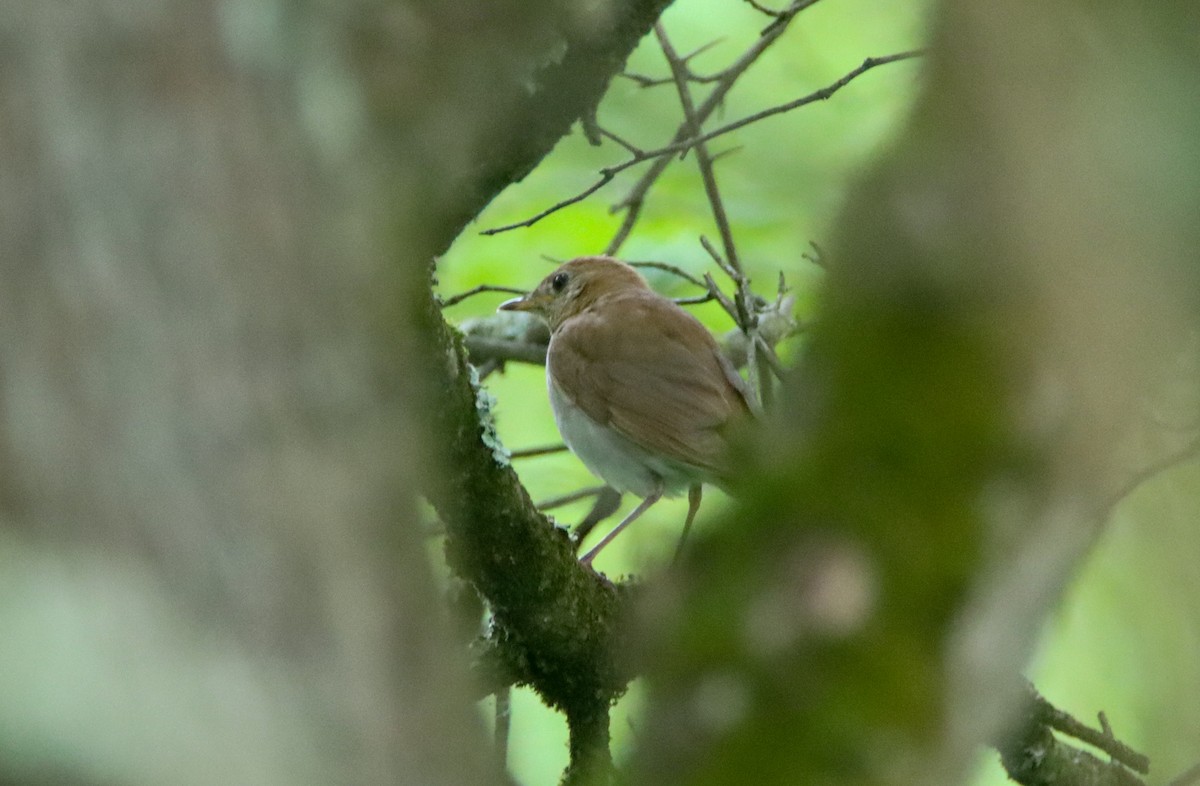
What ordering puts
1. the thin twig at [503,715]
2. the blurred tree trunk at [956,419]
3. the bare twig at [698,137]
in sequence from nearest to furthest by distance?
the blurred tree trunk at [956,419] < the thin twig at [503,715] < the bare twig at [698,137]

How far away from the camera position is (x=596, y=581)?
466 centimetres

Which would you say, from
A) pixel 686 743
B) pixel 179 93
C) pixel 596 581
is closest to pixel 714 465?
pixel 596 581

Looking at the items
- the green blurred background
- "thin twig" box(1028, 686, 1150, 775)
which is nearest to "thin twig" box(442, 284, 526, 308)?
the green blurred background

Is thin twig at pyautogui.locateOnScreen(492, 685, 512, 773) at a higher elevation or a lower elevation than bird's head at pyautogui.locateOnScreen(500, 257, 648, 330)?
lower

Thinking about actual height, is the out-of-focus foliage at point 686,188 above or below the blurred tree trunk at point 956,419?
above

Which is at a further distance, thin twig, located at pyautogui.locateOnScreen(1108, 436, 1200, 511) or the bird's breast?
the bird's breast

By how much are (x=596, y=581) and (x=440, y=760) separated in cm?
341

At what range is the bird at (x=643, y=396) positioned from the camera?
6492 mm

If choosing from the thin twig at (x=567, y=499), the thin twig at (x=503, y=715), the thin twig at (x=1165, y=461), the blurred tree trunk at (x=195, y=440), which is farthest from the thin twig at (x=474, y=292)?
the blurred tree trunk at (x=195, y=440)

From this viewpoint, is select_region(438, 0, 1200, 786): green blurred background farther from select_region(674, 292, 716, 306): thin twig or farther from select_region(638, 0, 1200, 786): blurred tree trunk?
select_region(638, 0, 1200, 786): blurred tree trunk

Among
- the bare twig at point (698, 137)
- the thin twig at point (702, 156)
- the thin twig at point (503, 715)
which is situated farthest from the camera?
the thin twig at point (702, 156)

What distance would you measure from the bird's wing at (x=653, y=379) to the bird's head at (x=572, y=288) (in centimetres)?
17

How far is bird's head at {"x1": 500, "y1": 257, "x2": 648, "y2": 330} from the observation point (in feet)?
23.6

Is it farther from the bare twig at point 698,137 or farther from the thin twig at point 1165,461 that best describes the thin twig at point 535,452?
the thin twig at point 1165,461
